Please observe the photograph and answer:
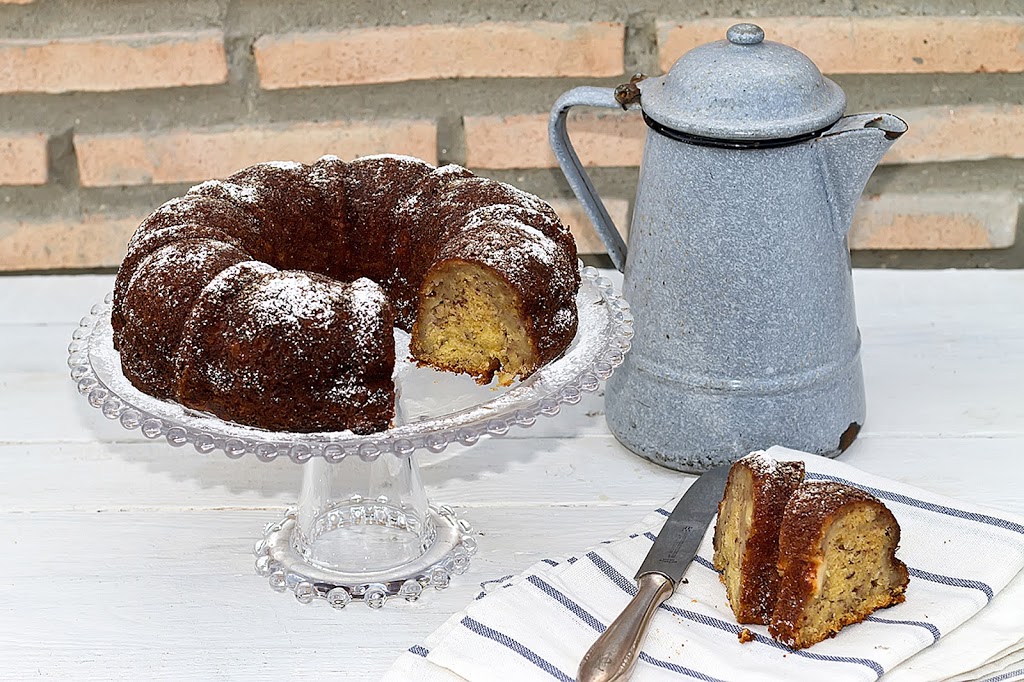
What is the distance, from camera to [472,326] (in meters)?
1.15

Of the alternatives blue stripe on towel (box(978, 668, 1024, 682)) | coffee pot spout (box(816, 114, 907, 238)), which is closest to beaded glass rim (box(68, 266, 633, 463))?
coffee pot spout (box(816, 114, 907, 238))

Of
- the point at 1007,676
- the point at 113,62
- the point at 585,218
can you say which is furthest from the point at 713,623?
the point at 113,62

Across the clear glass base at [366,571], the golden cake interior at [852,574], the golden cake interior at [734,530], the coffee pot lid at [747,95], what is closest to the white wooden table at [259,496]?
the clear glass base at [366,571]

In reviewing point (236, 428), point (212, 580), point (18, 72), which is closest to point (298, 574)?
point (212, 580)

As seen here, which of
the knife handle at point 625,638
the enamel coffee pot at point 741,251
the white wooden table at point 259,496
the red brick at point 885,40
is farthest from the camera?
the red brick at point 885,40

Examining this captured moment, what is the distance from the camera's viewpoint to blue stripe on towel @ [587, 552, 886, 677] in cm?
100

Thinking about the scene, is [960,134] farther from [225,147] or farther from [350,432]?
[350,432]

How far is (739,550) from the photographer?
3.55 ft

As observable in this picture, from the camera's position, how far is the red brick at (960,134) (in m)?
1.74

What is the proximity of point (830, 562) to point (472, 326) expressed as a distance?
345mm

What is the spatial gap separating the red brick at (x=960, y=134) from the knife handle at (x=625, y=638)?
885 mm

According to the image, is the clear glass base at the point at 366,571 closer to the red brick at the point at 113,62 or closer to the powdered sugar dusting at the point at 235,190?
the powdered sugar dusting at the point at 235,190

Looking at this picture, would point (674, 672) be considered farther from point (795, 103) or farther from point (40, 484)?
point (40, 484)

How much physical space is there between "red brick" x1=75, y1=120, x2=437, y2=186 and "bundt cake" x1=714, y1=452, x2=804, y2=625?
2.65 ft
